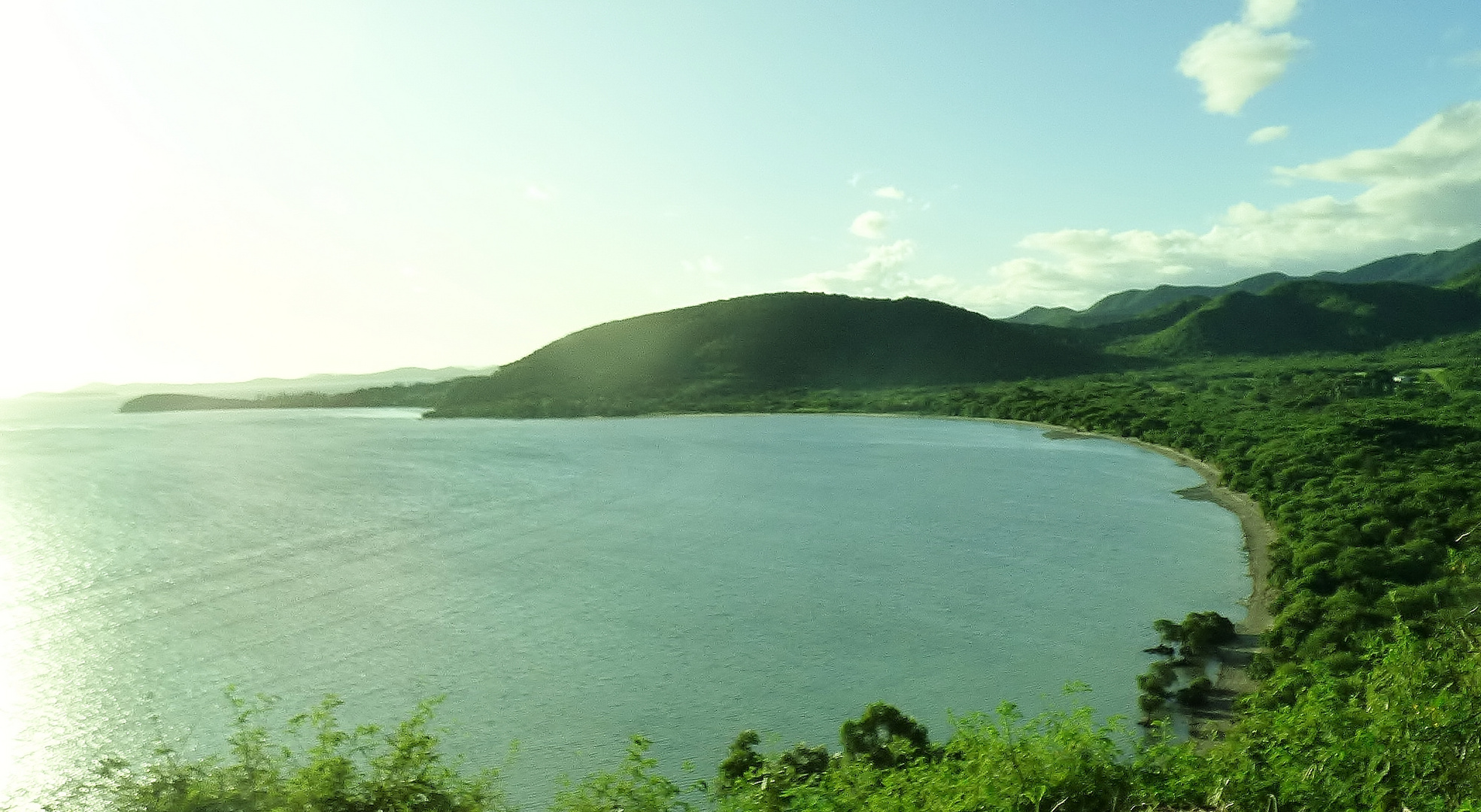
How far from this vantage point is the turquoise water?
30.4 m

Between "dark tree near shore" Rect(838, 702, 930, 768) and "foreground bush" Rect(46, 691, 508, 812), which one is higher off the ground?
"foreground bush" Rect(46, 691, 508, 812)

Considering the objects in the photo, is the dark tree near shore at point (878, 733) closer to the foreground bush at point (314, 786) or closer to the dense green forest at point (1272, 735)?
the dense green forest at point (1272, 735)

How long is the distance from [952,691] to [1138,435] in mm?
82017

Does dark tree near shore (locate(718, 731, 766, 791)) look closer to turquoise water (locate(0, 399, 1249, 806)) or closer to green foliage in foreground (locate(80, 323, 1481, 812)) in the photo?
green foliage in foreground (locate(80, 323, 1481, 812))

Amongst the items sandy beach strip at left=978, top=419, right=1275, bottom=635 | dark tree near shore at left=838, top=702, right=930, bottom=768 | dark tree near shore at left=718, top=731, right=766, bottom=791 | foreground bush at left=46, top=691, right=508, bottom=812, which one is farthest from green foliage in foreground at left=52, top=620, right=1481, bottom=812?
sandy beach strip at left=978, top=419, right=1275, bottom=635

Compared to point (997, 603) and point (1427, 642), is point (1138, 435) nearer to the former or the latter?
point (997, 603)

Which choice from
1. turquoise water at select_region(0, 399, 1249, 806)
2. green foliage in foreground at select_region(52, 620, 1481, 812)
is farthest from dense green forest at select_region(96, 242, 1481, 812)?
turquoise water at select_region(0, 399, 1249, 806)

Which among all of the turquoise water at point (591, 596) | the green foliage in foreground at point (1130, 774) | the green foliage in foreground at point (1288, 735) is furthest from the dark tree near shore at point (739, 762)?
the green foliage in foreground at point (1130, 774)

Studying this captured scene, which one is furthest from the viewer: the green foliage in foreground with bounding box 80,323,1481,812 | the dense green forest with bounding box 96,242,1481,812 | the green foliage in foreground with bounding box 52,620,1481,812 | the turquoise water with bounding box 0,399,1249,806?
the turquoise water with bounding box 0,399,1249,806

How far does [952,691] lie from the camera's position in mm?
30953

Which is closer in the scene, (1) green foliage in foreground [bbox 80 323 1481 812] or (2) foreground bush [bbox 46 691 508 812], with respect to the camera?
(1) green foliage in foreground [bbox 80 323 1481 812]

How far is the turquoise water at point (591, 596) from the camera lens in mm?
30438

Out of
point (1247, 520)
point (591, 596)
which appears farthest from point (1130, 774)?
point (1247, 520)

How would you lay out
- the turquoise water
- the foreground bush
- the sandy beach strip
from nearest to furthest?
the foreground bush
the turquoise water
the sandy beach strip
